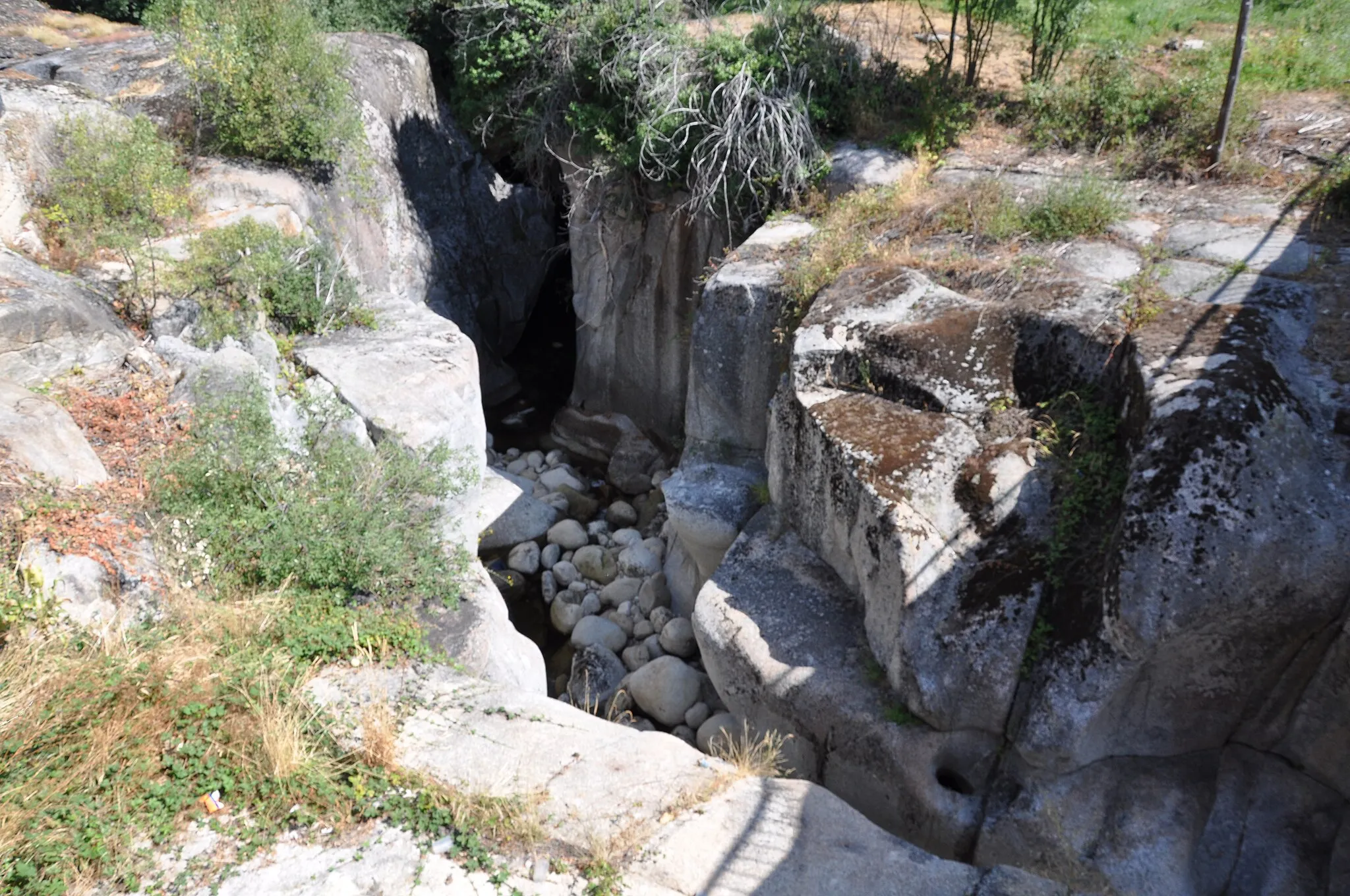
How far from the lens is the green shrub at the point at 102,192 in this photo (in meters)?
7.06

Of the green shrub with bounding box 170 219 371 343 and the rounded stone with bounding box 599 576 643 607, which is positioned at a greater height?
the green shrub with bounding box 170 219 371 343

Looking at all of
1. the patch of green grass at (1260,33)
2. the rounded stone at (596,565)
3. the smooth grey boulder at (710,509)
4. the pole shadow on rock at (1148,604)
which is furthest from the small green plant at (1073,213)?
the rounded stone at (596,565)

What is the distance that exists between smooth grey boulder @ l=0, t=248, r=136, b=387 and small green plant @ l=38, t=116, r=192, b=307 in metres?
0.53

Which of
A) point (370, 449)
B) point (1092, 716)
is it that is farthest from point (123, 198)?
point (1092, 716)

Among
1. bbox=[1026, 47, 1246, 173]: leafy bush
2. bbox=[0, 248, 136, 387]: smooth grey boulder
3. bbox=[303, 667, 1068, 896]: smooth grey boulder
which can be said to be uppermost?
bbox=[1026, 47, 1246, 173]: leafy bush

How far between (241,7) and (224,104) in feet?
3.09

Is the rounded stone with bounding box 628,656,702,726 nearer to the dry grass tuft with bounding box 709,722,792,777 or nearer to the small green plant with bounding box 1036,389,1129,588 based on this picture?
the dry grass tuft with bounding box 709,722,792,777

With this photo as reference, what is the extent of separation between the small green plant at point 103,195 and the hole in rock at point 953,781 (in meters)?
6.65

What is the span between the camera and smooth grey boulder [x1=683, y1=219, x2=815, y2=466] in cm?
758

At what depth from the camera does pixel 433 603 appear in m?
5.72

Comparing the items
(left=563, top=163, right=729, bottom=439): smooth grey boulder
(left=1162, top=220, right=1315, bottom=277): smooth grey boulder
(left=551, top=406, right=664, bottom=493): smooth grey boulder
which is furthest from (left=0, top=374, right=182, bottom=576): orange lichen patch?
(left=1162, top=220, right=1315, bottom=277): smooth grey boulder

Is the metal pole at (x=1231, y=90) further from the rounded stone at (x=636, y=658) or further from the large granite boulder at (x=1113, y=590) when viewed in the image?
the rounded stone at (x=636, y=658)

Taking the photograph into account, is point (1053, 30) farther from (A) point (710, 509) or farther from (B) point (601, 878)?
(B) point (601, 878)

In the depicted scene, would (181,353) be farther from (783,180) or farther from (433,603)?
(783,180)
